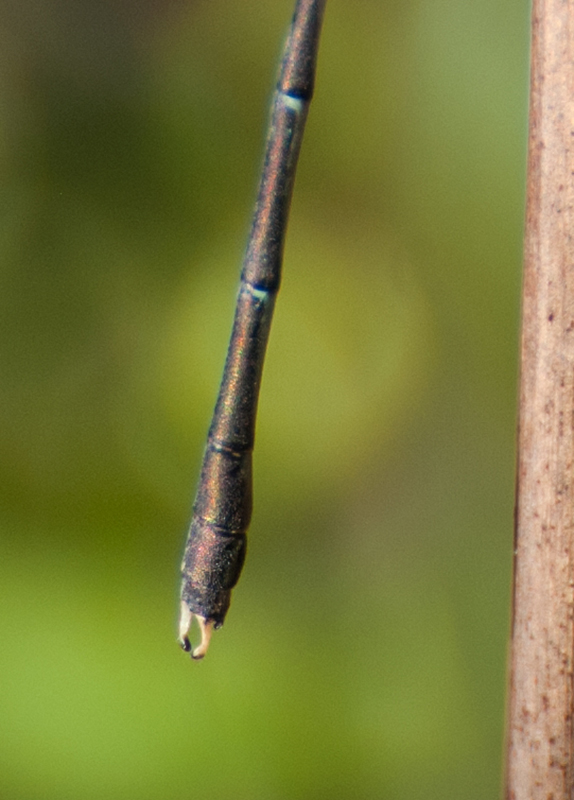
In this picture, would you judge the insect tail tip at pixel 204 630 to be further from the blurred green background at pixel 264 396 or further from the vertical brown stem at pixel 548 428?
the vertical brown stem at pixel 548 428

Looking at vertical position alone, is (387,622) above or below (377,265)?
below

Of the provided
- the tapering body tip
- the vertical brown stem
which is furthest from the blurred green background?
the vertical brown stem

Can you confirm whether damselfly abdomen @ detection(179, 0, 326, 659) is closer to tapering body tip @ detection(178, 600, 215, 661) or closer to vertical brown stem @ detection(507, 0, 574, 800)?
tapering body tip @ detection(178, 600, 215, 661)

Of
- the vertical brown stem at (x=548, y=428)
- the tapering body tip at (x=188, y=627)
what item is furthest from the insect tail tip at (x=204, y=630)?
the vertical brown stem at (x=548, y=428)

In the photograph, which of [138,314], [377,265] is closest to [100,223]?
[138,314]

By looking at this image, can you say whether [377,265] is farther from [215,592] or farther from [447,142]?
[215,592]

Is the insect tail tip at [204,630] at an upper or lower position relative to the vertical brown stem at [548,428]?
lower

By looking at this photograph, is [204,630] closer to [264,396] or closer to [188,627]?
[188,627]
